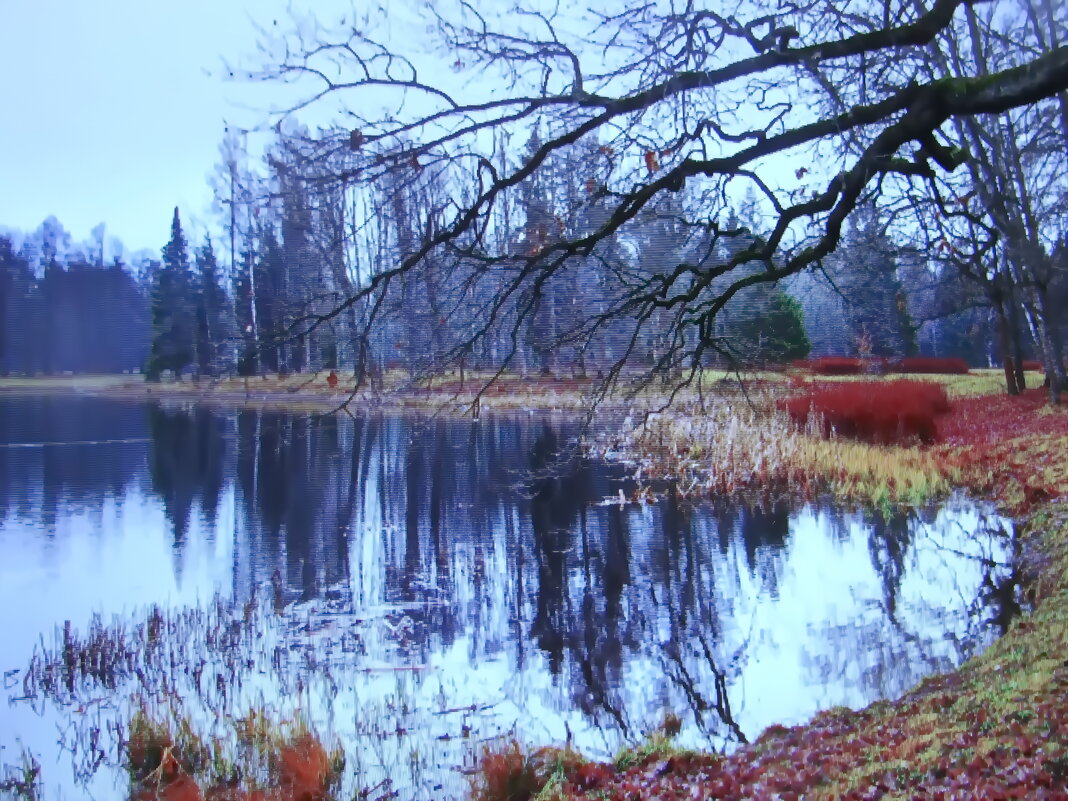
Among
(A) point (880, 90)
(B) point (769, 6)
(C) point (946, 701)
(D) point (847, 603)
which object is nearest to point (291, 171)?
(B) point (769, 6)

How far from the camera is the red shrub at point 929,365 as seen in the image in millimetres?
11228

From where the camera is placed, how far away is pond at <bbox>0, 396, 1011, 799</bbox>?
3248 mm

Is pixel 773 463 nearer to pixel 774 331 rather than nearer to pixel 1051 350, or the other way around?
pixel 774 331

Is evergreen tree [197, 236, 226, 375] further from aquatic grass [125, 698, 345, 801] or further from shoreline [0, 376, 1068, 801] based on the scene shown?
shoreline [0, 376, 1068, 801]

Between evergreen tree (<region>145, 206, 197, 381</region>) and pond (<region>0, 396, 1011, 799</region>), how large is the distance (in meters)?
4.33

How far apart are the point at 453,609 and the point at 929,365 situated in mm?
9432

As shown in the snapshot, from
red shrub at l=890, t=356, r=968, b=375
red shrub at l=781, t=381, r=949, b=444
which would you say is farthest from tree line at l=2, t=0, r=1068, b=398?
red shrub at l=890, t=356, r=968, b=375

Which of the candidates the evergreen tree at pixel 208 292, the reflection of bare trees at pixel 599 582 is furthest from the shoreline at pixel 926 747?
the evergreen tree at pixel 208 292

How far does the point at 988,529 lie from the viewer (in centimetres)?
580

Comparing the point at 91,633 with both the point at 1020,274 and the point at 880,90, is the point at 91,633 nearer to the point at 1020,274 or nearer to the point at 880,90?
the point at 880,90

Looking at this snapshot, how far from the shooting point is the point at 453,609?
454cm

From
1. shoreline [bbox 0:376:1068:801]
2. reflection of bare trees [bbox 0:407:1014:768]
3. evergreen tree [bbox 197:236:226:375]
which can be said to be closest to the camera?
shoreline [bbox 0:376:1068:801]

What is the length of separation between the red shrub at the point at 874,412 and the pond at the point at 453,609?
191 centimetres

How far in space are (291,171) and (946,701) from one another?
7.77 feet
